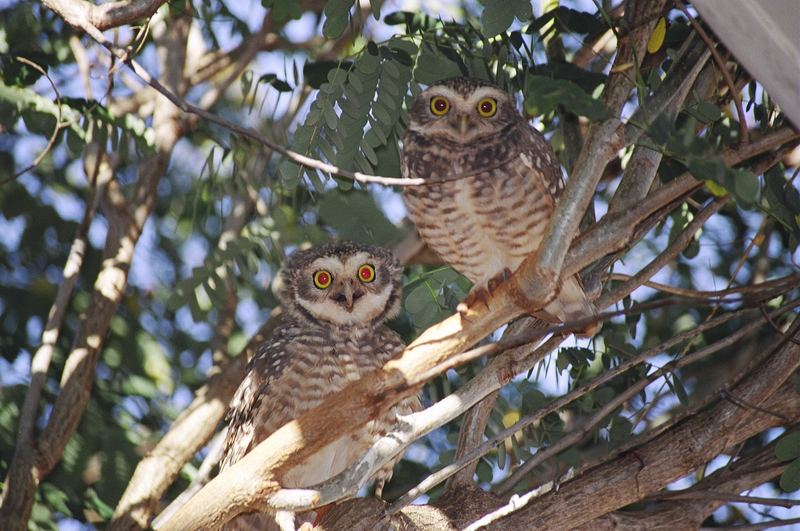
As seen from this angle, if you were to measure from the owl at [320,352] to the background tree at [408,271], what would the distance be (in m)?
0.16

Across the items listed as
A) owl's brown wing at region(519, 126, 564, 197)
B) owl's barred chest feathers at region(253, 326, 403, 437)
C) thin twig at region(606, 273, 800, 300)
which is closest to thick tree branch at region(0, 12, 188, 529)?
owl's barred chest feathers at region(253, 326, 403, 437)

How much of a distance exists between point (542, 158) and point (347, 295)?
828mm

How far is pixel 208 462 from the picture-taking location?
13.8 feet

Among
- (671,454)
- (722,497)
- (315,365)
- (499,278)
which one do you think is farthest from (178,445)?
(722,497)

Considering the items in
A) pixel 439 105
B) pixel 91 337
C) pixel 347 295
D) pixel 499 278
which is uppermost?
pixel 91 337

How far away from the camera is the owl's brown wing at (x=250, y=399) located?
11.4 ft

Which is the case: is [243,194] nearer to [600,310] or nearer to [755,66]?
[600,310]

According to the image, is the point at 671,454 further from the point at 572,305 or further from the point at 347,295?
the point at 347,295

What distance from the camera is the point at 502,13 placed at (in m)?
3.06

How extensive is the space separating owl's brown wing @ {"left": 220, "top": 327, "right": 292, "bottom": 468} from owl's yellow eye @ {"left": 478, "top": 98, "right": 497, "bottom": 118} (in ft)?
3.39

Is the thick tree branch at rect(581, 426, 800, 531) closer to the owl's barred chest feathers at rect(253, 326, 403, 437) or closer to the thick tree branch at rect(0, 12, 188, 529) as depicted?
the owl's barred chest feathers at rect(253, 326, 403, 437)

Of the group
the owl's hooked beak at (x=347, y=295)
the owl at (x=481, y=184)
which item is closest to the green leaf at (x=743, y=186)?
the owl at (x=481, y=184)

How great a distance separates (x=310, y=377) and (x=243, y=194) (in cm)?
162

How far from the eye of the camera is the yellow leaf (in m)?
3.19
